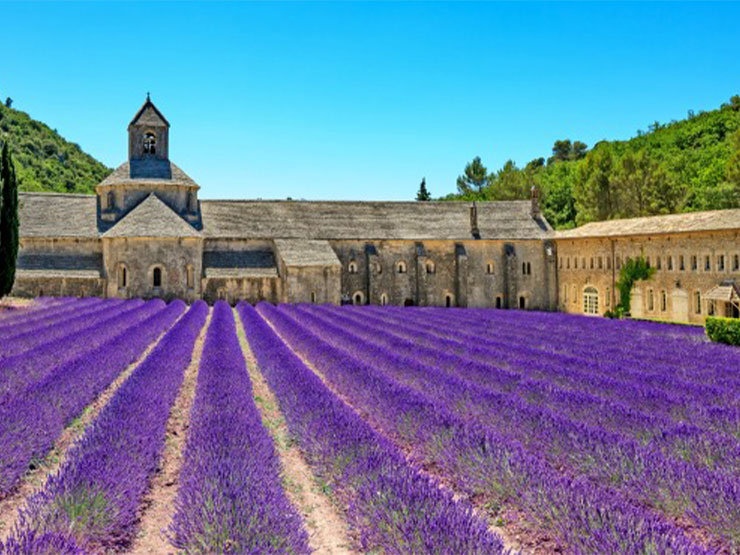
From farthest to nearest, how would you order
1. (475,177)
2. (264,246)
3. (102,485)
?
(475,177)
(264,246)
(102,485)

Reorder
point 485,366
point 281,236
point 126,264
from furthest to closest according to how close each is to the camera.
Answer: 1. point 281,236
2. point 126,264
3. point 485,366

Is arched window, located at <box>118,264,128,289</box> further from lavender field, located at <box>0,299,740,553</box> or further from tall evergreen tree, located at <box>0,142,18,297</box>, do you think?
lavender field, located at <box>0,299,740,553</box>

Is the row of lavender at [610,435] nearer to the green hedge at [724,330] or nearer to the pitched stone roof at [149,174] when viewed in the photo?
the green hedge at [724,330]

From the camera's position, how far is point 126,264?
124 ft

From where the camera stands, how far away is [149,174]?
42.8 meters

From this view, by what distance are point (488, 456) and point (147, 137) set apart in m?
42.3

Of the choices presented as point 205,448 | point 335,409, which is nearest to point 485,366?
point 335,409

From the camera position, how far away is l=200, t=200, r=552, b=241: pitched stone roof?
4291cm

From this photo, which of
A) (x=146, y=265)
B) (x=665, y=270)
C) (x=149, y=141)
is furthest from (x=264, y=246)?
(x=665, y=270)

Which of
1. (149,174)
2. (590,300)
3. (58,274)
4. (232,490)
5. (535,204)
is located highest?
(149,174)

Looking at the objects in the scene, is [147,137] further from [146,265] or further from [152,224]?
[146,265]

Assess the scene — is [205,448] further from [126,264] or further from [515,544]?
[126,264]

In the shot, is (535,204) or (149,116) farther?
(535,204)

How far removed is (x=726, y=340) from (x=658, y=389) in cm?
1065
